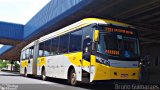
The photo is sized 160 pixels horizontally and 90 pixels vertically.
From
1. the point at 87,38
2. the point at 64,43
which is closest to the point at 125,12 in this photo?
the point at 64,43

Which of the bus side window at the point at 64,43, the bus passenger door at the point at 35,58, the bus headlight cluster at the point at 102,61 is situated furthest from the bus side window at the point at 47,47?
the bus headlight cluster at the point at 102,61

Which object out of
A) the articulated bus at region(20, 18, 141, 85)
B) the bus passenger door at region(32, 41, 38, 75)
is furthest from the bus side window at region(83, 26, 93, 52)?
the bus passenger door at region(32, 41, 38, 75)

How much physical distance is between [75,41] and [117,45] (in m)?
2.61

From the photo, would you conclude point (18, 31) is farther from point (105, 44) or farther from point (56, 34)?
point (105, 44)

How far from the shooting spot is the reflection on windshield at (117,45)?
501 inches

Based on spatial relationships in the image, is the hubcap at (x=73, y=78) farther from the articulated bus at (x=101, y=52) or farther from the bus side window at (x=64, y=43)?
the bus side window at (x=64, y=43)

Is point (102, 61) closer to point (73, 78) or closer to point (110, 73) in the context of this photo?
point (110, 73)

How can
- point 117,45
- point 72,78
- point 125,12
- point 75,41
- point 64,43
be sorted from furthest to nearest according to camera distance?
1. point 125,12
2. point 64,43
3. point 72,78
4. point 75,41
5. point 117,45

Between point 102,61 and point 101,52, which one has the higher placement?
point 101,52

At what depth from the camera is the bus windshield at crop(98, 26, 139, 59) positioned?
41.8 ft

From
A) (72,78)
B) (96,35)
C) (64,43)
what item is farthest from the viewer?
(64,43)

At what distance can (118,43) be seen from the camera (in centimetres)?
1297

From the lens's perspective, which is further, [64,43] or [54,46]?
[54,46]

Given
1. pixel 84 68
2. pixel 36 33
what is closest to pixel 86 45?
pixel 84 68
